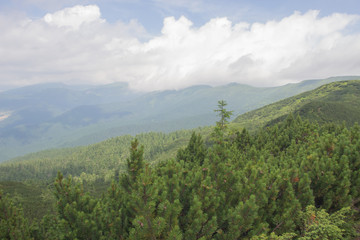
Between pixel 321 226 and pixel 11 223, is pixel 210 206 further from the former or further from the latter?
pixel 11 223

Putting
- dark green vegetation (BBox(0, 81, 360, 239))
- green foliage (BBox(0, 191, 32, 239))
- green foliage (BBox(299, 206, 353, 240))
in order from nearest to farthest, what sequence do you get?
dark green vegetation (BBox(0, 81, 360, 239)) → green foliage (BBox(299, 206, 353, 240)) → green foliage (BBox(0, 191, 32, 239))

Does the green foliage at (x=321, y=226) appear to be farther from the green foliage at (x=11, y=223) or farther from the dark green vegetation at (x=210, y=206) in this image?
the green foliage at (x=11, y=223)

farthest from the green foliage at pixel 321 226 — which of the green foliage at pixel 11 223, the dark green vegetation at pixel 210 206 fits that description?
the green foliage at pixel 11 223

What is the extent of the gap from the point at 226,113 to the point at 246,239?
39.7 meters

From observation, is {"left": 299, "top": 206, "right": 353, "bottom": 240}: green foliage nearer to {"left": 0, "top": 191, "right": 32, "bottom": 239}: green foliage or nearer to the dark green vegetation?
the dark green vegetation

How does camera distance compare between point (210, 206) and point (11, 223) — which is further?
point (11, 223)

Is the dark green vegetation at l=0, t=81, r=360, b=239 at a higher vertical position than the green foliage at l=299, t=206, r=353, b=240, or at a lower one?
higher

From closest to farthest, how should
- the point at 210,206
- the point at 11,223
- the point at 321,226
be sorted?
the point at 321,226 → the point at 210,206 → the point at 11,223

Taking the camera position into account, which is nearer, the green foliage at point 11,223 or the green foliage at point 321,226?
the green foliage at point 321,226

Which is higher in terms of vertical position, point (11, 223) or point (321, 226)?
point (11, 223)

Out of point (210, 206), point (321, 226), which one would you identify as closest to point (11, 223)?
point (210, 206)

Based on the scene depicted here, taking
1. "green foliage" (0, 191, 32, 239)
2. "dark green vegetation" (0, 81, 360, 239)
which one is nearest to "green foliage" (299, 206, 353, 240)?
"dark green vegetation" (0, 81, 360, 239)

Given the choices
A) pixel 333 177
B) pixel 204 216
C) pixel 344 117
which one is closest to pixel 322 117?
pixel 344 117

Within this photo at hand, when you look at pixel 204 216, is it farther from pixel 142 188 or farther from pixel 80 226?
pixel 80 226
